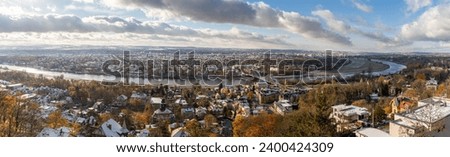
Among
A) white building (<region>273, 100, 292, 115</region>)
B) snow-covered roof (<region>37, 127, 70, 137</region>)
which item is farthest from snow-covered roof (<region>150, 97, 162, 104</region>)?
snow-covered roof (<region>37, 127, 70, 137</region>)

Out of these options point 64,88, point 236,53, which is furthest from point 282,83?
point 64,88

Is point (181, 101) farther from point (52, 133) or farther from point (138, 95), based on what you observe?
point (52, 133)

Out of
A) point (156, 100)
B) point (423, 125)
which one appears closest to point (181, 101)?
point (156, 100)

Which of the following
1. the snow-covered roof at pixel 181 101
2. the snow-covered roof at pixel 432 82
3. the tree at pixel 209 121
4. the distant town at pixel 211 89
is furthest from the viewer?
the snow-covered roof at pixel 432 82

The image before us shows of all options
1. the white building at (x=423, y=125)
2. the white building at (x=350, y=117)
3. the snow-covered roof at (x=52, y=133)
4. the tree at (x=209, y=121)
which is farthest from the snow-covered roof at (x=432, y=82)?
the snow-covered roof at (x=52, y=133)

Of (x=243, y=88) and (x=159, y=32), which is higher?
(x=159, y=32)

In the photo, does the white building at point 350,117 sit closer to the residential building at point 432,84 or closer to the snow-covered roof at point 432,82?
the residential building at point 432,84

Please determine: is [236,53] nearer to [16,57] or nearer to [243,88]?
[243,88]
